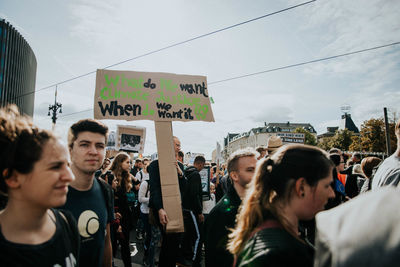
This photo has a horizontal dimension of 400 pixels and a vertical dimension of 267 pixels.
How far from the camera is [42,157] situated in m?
1.30

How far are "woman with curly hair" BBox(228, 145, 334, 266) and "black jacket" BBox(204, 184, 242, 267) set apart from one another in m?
0.76

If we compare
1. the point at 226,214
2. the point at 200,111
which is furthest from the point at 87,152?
the point at 200,111

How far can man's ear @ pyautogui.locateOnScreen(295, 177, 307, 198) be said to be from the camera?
4.47 feet

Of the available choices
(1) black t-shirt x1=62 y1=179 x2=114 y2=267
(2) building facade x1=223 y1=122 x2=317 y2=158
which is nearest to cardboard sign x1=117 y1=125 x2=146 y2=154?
(1) black t-shirt x1=62 y1=179 x2=114 y2=267

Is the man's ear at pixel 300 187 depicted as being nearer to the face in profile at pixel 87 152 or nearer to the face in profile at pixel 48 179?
the face in profile at pixel 48 179

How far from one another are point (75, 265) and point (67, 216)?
28cm

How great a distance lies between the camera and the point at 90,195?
2.17m

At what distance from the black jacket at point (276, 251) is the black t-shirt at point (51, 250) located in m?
0.93

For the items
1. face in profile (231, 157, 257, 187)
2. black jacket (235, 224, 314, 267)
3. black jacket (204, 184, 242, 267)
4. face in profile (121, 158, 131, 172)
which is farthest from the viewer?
face in profile (121, 158, 131, 172)

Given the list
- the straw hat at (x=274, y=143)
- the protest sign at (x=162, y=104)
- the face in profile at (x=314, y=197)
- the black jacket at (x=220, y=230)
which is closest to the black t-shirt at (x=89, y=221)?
the black jacket at (x=220, y=230)

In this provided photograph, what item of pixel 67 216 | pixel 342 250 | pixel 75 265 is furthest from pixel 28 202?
pixel 342 250

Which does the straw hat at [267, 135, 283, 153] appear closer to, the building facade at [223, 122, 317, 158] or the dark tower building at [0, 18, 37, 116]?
the dark tower building at [0, 18, 37, 116]

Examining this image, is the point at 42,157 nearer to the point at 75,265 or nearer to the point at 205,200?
the point at 75,265

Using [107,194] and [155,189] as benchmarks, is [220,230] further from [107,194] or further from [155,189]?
[155,189]
